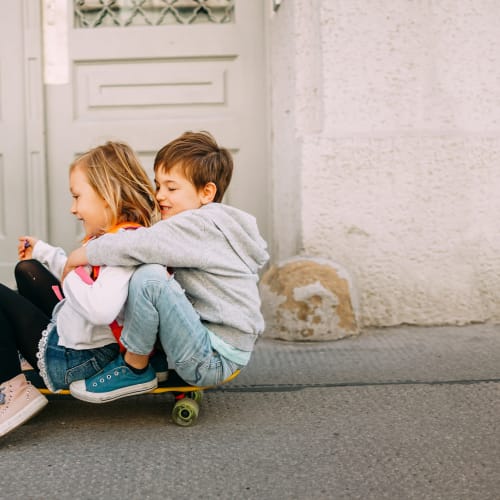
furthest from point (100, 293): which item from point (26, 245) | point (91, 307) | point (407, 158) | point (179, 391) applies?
point (407, 158)

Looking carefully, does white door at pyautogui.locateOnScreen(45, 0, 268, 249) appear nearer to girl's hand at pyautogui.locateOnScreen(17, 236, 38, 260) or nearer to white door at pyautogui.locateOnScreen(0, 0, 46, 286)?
white door at pyautogui.locateOnScreen(0, 0, 46, 286)

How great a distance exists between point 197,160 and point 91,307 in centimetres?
57

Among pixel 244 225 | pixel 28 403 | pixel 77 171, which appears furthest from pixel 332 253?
pixel 28 403

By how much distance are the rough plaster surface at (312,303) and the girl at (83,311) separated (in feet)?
3.64

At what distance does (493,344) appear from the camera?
310 cm

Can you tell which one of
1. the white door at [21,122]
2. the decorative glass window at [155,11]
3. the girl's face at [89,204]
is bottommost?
the girl's face at [89,204]

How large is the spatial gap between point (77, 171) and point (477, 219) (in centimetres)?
200

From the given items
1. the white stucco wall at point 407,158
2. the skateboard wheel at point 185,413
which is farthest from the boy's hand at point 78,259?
the white stucco wall at point 407,158

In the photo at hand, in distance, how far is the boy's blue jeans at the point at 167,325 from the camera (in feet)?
6.46

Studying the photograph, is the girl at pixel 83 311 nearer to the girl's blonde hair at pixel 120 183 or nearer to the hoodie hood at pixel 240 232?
the girl's blonde hair at pixel 120 183

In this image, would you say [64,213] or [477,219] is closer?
[477,219]

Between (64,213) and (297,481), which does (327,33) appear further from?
(297,481)

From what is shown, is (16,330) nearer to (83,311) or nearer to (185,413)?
(83,311)

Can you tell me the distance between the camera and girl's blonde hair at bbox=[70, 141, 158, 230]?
2.17 metres
